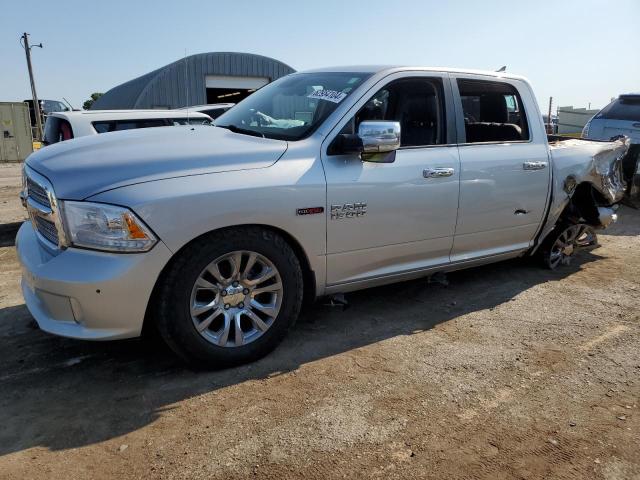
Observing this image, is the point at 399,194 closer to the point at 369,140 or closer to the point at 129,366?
the point at 369,140

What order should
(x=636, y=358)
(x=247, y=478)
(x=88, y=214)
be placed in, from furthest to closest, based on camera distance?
(x=636, y=358) < (x=88, y=214) < (x=247, y=478)

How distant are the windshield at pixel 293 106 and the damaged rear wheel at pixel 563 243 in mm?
2742

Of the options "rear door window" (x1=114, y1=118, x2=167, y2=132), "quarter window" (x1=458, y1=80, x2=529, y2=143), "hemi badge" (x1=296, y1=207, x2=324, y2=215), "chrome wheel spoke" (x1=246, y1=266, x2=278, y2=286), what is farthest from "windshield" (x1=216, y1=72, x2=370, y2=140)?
"rear door window" (x1=114, y1=118, x2=167, y2=132)

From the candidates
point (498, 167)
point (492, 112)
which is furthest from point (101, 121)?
point (498, 167)

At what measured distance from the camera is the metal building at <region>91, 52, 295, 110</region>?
23.5m

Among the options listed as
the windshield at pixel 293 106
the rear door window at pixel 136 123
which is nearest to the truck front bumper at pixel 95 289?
the windshield at pixel 293 106

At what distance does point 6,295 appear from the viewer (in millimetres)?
4461

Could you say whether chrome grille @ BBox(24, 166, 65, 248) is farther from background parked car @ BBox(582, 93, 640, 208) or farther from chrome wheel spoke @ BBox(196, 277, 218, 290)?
background parked car @ BBox(582, 93, 640, 208)

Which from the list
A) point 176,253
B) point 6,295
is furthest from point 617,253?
point 6,295

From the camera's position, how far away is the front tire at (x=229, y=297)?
293 cm

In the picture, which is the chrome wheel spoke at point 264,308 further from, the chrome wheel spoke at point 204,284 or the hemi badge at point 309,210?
the hemi badge at point 309,210

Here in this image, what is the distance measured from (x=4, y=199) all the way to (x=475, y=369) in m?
9.39

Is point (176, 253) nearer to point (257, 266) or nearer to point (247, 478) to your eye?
point (257, 266)

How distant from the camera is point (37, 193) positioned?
3137 millimetres
